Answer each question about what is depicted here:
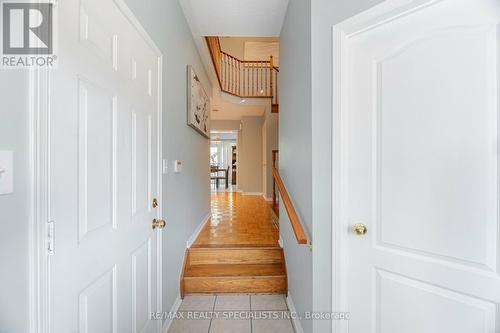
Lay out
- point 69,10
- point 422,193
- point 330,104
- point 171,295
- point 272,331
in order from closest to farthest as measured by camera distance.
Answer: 1. point 69,10
2. point 422,193
3. point 330,104
4. point 272,331
5. point 171,295

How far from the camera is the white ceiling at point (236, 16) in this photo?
2.20 metres

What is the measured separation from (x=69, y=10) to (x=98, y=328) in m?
1.22

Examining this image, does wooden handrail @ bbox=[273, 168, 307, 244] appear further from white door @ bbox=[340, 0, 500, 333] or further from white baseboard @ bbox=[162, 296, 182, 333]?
white baseboard @ bbox=[162, 296, 182, 333]

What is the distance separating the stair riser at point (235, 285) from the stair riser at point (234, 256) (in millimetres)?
232

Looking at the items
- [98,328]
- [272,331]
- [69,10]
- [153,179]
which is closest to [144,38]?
[69,10]

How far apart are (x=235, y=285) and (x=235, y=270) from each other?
0.15 meters

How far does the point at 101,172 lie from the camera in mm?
989

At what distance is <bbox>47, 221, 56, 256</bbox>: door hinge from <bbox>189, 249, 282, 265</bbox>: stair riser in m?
1.86

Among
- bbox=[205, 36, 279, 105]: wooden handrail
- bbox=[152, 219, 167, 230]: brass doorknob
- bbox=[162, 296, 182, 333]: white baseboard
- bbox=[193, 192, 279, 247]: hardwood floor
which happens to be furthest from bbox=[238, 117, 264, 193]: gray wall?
bbox=[152, 219, 167, 230]: brass doorknob

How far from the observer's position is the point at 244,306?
81.6 inches

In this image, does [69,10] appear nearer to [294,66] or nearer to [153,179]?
[153,179]

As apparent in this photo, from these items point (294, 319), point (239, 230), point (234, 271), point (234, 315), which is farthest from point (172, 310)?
point (239, 230)

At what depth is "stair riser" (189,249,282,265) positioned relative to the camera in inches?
97.0

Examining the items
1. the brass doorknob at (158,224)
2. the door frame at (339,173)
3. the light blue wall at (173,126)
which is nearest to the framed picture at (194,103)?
the light blue wall at (173,126)
